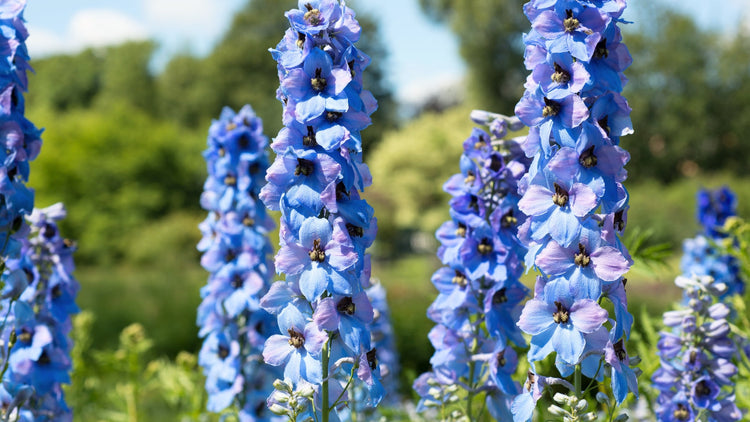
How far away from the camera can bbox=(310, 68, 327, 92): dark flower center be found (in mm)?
2180

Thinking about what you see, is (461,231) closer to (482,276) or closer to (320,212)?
(482,276)

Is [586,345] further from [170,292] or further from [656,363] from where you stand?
[170,292]

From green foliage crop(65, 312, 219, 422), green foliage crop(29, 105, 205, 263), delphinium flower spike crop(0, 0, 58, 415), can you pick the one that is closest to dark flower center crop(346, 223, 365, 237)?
delphinium flower spike crop(0, 0, 58, 415)

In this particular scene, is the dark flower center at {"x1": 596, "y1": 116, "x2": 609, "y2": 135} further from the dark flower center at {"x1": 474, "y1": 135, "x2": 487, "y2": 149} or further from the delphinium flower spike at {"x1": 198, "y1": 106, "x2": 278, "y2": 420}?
the delphinium flower spike at {"x1": 198, "y1": 106, "x2": 278, "y2": 420}

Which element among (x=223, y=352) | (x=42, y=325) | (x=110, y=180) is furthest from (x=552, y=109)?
(x=110, y=180)

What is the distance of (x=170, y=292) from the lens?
13.5 metres

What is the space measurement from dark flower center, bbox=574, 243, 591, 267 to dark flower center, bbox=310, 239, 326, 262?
741mm

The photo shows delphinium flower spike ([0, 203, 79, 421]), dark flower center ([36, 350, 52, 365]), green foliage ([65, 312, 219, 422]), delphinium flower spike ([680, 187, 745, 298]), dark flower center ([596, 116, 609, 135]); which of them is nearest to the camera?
dark flower center ([596, 116, 609, 135])

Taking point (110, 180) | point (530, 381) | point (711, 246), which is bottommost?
point (530, 381)

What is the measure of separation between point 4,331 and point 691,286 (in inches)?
113

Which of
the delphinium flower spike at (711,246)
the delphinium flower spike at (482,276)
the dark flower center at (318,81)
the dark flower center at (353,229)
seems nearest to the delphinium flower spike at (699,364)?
the delphinium flower spike at (482,276)

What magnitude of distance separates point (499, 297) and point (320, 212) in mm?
971

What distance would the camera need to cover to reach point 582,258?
2014mm


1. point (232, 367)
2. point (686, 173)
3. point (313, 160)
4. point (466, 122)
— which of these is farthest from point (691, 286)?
point (686, 173)
